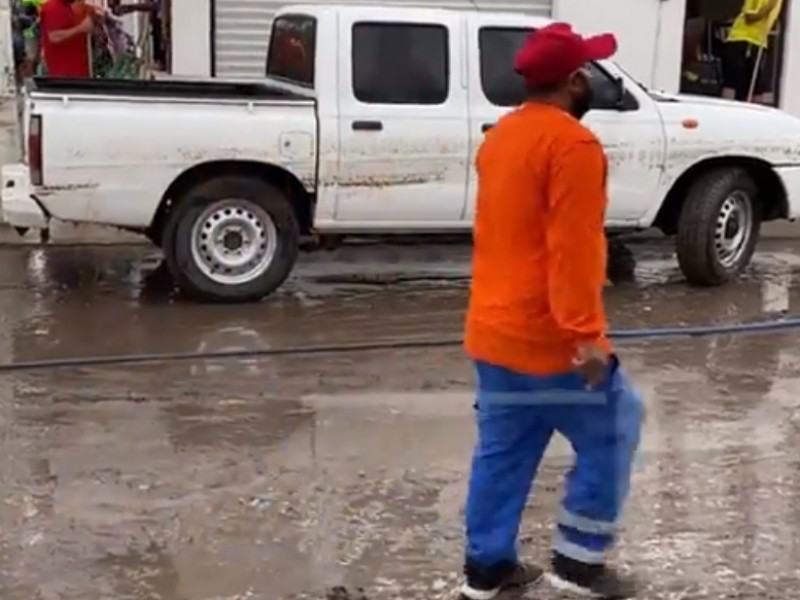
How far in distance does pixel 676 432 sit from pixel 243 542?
2.43 metres

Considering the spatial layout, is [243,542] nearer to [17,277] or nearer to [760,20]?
[17,277]

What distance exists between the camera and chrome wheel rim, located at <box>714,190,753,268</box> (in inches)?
419

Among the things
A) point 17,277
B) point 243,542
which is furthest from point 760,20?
point 243,542

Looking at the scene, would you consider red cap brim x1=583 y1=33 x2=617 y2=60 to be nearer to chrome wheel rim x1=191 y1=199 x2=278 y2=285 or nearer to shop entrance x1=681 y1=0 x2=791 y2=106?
chrome wheel rim x1=191 y1=199 x2=278 y2=285

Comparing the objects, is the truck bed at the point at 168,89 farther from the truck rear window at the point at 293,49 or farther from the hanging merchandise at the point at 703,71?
the hanging merchandise at the point at 703,71

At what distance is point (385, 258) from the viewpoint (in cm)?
1184

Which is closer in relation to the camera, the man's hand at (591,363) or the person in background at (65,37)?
the man's hand at (591,363)

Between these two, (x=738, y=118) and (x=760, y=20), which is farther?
(x=760, y=20)

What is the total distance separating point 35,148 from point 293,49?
2.05 metres

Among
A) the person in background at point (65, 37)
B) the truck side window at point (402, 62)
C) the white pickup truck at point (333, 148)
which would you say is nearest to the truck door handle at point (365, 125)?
the white pickup truck at point (333, 148)

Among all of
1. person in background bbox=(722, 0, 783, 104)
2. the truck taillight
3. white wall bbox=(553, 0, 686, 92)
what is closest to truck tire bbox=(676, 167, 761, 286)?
the truck taillight

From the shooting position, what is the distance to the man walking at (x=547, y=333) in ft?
14.5

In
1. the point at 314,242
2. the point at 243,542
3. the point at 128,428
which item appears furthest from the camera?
the point at 314,242

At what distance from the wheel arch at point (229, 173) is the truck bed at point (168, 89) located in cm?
44
